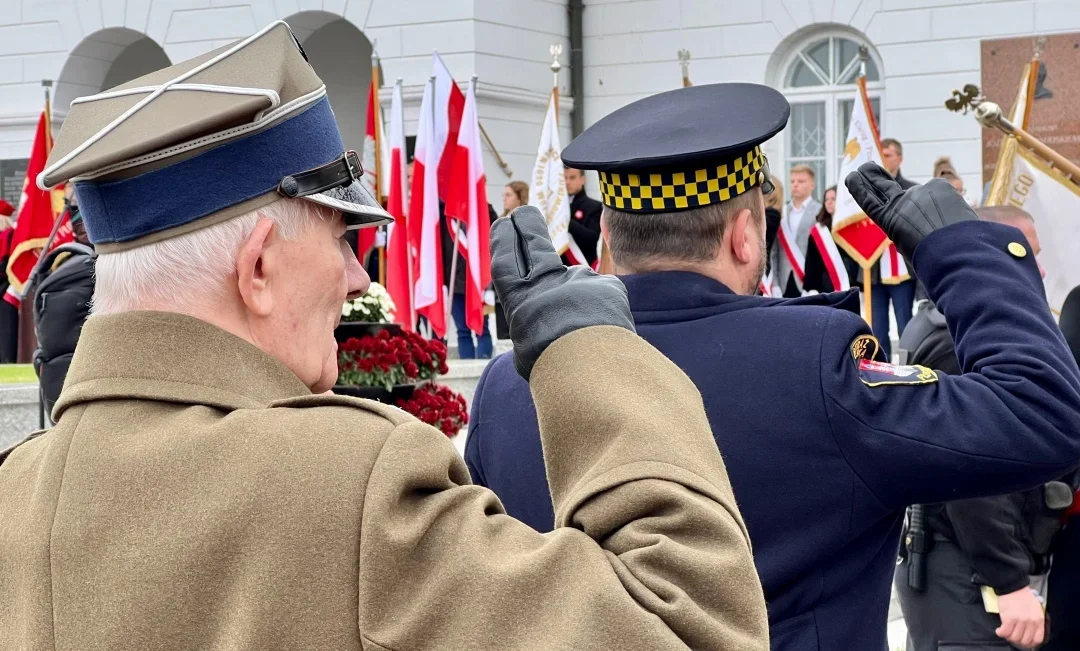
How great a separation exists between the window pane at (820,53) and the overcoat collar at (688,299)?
42.1 feet

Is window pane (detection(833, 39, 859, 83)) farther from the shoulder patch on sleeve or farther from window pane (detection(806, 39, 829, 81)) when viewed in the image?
the shoulder patch on sleeve

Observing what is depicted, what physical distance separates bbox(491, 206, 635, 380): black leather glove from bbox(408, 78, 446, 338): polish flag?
865 cm

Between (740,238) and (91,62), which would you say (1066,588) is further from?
(91,62)

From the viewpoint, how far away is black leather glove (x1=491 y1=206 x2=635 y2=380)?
4.05 feet

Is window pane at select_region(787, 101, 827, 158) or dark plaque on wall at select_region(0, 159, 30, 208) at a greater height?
window pane at select_region(787, 101, 827, 158)

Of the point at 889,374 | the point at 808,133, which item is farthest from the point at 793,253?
the point at 889,374

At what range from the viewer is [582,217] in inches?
436

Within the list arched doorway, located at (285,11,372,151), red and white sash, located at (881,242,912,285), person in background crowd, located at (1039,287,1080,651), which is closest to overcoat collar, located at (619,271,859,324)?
person in background crowd, located at (1039,287,1080,651)

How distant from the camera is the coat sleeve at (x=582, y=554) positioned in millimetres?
1066

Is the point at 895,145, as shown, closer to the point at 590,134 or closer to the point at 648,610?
the point at 590,134

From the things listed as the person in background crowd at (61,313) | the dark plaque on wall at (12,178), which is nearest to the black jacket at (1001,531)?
the person in background crowd at (61,313)

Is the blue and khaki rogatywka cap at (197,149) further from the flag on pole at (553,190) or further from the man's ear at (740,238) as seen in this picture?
the flag on pole at (553,190)

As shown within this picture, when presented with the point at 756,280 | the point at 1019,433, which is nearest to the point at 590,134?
the point at 756,280

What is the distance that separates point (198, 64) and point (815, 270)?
32.1 ft
